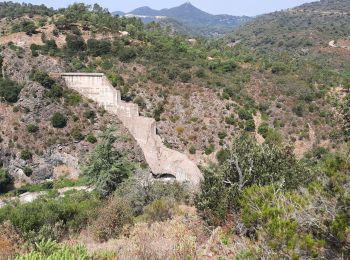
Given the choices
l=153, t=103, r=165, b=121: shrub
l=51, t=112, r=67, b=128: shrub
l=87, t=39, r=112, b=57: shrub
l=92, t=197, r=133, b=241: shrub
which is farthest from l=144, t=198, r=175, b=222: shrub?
l=87, t=39, r=112, b=57: shrub

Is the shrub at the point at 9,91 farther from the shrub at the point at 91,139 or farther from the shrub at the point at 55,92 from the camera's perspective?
the shrub at the point at 91,139

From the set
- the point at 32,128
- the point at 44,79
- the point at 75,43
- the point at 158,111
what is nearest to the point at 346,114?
the point at 158,111

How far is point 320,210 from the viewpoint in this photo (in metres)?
8.80

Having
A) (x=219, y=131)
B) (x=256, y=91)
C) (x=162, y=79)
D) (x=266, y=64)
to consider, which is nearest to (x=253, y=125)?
(x=219, y=131)

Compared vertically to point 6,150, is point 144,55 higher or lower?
higher

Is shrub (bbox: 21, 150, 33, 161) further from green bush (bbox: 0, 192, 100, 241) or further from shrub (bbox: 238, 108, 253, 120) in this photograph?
shrub (bbox: 238, 108, 253, 120)

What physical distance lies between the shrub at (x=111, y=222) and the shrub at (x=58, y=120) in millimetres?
25589

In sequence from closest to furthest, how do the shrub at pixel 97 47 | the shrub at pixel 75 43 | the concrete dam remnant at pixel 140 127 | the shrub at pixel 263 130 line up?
the concrete dam remnant at pixel 140 127, the shrub at pixel 263 130, the shrub at pixel 75 43, the shrub at pixel 97 47

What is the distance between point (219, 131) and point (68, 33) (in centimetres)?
2372

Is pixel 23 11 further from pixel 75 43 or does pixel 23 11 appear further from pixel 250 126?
pixel 250 126

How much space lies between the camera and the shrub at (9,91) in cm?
4278

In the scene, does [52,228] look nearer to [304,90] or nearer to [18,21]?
[304,90]

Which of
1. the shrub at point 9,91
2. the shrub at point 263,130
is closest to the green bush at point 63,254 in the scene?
the shrub at point 9,91

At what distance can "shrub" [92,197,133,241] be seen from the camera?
55.7 feet
